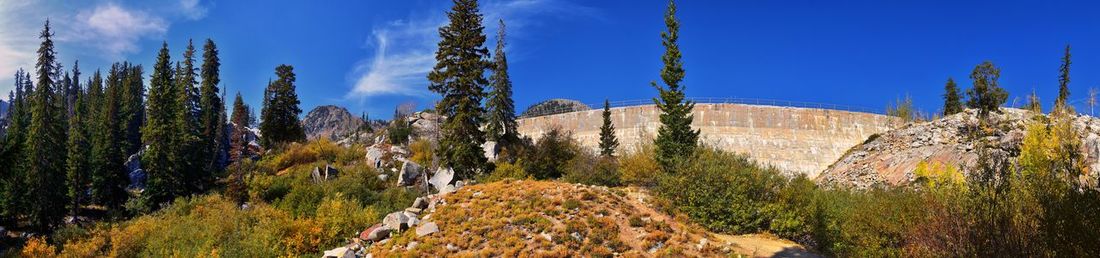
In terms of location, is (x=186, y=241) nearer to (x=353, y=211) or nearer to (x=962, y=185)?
(x=353, y=211)

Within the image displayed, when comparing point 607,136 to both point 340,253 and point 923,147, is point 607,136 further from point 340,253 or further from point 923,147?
point 340,253

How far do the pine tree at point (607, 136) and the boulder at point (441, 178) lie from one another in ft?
46.3

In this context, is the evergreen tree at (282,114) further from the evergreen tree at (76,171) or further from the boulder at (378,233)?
the boulder at (378,233)

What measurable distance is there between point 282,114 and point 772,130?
4050cm

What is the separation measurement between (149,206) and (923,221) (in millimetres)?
43968

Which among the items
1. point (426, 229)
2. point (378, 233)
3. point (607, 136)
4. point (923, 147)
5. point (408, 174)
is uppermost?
point (607, 136)

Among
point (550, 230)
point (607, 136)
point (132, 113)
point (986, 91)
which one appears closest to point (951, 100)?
point (986, 91)

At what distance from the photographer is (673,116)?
102 ft

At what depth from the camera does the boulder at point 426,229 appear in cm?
1914

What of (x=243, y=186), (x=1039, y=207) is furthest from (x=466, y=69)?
(x=1039, y=207)

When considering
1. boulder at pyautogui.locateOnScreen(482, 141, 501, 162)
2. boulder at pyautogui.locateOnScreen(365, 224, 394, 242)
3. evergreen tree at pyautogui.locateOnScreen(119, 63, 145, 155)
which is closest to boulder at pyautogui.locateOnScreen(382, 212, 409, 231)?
boulder at pyautogui.locateOnScreen(365, 224, 394, 242)

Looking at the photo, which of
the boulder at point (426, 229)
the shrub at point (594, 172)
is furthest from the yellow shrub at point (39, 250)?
the shrub at point (594, 172)

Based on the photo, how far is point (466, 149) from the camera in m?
29.9

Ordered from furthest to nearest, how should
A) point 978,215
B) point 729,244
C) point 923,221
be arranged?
point 729,244
point 923,221
point 978,215
